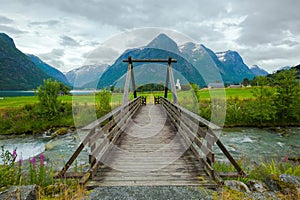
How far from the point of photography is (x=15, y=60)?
18075 cm

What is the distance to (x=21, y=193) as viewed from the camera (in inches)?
109

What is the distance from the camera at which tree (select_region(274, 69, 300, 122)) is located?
1627cm

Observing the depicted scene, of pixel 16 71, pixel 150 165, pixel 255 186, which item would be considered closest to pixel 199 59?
Answer: pixel 150 165

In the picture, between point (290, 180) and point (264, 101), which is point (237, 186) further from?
point (264, 101)

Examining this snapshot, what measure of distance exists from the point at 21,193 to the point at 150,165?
2.42 m

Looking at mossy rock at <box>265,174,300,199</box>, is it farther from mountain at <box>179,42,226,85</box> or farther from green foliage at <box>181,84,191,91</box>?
green foliage at <box>181,84,191,91</box>

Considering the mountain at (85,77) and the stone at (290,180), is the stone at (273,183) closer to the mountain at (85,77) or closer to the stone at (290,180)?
the stone at (290,180)

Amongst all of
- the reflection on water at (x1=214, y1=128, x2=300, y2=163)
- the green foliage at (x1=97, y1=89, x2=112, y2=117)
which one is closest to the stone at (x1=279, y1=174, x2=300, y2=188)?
the reflection on water at (x1=214, y1=128, x2=300, y2=163)

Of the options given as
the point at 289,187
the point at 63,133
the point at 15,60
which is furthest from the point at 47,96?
the point at 15,60

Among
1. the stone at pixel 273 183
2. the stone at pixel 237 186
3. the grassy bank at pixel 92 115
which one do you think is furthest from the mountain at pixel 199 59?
the stone at pixel 237 186

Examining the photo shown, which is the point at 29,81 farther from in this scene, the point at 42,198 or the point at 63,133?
the point at 42,198

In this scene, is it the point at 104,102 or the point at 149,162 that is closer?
the point at 149,162

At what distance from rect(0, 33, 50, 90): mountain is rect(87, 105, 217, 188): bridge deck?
17439 cm

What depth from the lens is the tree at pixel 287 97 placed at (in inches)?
640
